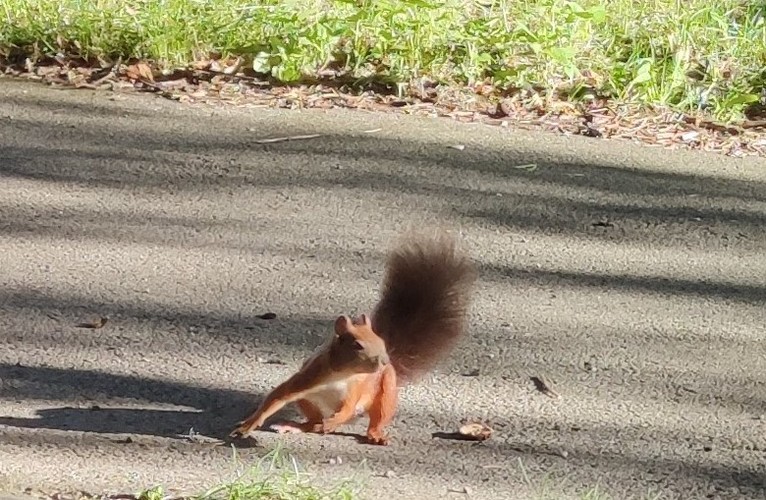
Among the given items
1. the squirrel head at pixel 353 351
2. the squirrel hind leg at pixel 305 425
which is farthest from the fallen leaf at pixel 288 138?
the squirrel head at pixel 353 351

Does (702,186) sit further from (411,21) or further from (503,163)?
(411,21)

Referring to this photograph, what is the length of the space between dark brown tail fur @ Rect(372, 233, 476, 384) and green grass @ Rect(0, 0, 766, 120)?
10.7 ft

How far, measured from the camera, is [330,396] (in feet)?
10.3

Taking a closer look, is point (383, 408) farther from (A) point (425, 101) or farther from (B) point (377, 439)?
(A) point (425, 101)

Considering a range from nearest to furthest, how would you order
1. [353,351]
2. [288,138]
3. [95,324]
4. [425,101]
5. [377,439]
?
[353,351] < [377,439] < [95,324] < [288,138] < [425,101]

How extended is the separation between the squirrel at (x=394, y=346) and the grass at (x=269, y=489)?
22cm

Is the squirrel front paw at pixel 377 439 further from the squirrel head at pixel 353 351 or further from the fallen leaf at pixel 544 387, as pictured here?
the fallen leaf at pixel 544 387

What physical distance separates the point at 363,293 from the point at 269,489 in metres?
1.58

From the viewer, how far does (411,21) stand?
265 inches

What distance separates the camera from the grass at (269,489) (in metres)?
2.77

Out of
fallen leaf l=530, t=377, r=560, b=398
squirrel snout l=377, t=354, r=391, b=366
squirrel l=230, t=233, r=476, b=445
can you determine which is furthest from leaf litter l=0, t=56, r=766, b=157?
squirrel snout l=377, t=354, r=391, b=366

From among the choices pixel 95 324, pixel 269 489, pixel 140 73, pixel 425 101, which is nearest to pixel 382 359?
pixel 269 489

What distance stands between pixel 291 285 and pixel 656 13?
152 inches

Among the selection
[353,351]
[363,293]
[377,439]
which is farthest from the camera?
[363,293]
